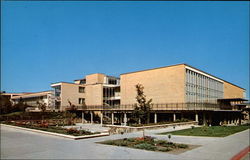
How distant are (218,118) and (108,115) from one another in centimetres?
2070

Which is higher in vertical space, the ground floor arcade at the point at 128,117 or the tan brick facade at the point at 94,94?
the tan brick facade at the point at 94,94

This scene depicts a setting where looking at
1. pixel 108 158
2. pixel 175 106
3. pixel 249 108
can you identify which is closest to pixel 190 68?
pixel 175 106

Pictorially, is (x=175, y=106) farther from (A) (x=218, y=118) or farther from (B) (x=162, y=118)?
(A) (x=218, y=118)

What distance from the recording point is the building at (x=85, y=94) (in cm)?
4669

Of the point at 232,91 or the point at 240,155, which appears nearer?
the point at 240,155

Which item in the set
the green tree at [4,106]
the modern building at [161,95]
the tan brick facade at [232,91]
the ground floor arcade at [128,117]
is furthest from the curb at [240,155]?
the green tree at [4,106]

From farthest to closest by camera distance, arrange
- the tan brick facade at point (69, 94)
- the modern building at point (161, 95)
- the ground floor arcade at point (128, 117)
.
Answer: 1. the tan brick facade at point (69, 94)
2. the ground floor arcade at point (128, 117)
3. the modern building at point (161, 95)

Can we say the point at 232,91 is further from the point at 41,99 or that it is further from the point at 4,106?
the point at 4,106

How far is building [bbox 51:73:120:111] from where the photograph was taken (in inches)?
1838

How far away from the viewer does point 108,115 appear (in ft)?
151

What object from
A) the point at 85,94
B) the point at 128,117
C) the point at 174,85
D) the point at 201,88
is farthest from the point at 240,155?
the point at 85,94

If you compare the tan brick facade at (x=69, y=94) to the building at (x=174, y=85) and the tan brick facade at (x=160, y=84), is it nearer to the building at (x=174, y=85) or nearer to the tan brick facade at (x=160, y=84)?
the building at (x=174, y=85)

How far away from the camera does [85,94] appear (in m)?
51.0

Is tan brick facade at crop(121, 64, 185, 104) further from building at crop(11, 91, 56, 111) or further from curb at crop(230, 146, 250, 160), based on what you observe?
curb at crop(230, 146, 250, 160)
